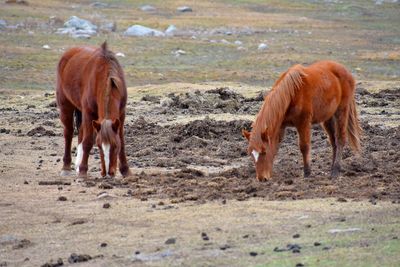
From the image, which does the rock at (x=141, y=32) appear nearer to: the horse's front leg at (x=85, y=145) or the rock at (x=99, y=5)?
the rock at (x=99, y=5)

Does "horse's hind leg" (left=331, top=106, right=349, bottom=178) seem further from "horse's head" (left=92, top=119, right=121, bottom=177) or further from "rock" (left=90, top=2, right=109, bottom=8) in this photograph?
"rock" (left=90, top=2, right=109, bottom=8)

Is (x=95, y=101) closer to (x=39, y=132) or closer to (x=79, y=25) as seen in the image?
(x=39, y=132)

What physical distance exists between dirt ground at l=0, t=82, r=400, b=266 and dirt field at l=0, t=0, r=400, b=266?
21 mm

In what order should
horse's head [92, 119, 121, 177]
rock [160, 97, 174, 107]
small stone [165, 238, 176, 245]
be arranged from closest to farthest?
small stone [165, 238, 176, 245] → horse's head [92, 119, 121, 177] → rock [160, 97, 174, 107]

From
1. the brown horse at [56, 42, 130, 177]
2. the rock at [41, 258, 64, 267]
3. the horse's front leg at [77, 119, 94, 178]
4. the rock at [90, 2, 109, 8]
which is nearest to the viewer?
the rock at [41, 258, 64, 267]

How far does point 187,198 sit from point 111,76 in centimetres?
238

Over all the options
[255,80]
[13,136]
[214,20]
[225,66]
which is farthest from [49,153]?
[214,20]

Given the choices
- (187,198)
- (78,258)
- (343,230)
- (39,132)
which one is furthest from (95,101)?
(39,132)

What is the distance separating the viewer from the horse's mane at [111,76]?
511 inches

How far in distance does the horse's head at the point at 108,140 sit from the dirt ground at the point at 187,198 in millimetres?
263

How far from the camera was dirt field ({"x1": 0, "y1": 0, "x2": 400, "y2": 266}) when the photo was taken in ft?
29.2

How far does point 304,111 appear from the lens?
12852 millimetres

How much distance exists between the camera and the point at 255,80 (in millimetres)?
31125

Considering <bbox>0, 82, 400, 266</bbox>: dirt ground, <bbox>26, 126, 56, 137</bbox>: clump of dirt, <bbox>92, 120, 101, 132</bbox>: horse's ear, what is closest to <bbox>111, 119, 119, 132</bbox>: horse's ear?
<bbox>92, 120, 101, 132</bbox>: horse's ear
